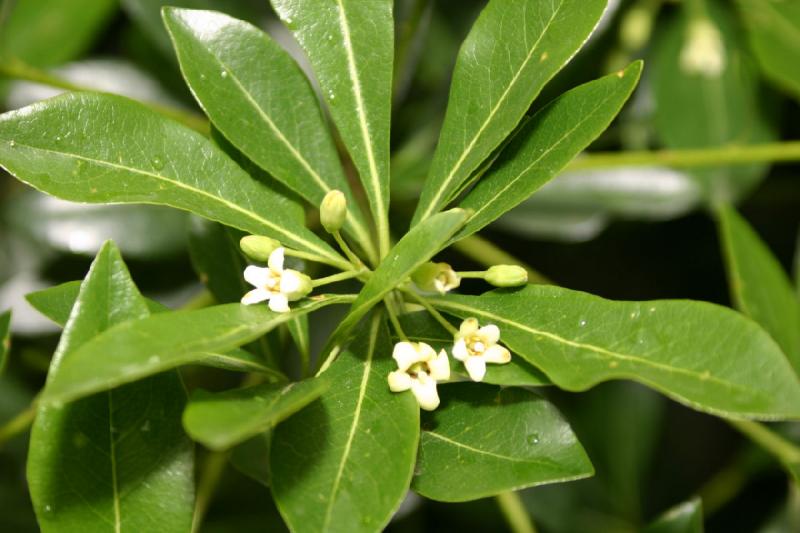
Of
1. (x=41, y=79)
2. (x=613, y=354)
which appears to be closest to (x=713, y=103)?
(x=613, y=354)

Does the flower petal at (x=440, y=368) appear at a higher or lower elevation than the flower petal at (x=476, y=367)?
lower

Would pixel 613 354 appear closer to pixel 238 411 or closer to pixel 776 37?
pixel 238 411

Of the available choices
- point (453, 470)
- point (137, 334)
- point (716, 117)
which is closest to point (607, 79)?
point (453, 470)

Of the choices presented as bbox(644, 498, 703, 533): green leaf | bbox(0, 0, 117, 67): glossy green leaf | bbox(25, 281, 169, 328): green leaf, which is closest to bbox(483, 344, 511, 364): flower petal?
bbox(25, 281, 169, 328): green leaf

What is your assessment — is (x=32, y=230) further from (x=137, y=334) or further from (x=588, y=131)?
(x=588, y=131)

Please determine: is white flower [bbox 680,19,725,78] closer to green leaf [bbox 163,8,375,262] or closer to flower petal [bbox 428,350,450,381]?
green leaf [bbox 163,8,375,262]

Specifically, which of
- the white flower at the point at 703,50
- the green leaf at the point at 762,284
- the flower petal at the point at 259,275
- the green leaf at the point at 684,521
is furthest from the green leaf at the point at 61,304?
the white flower at the point at 703,50

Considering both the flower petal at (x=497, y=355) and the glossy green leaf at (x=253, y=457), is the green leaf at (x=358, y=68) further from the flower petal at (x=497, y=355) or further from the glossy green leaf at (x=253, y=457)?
the glossy green leaf at (x=253, y=457)
